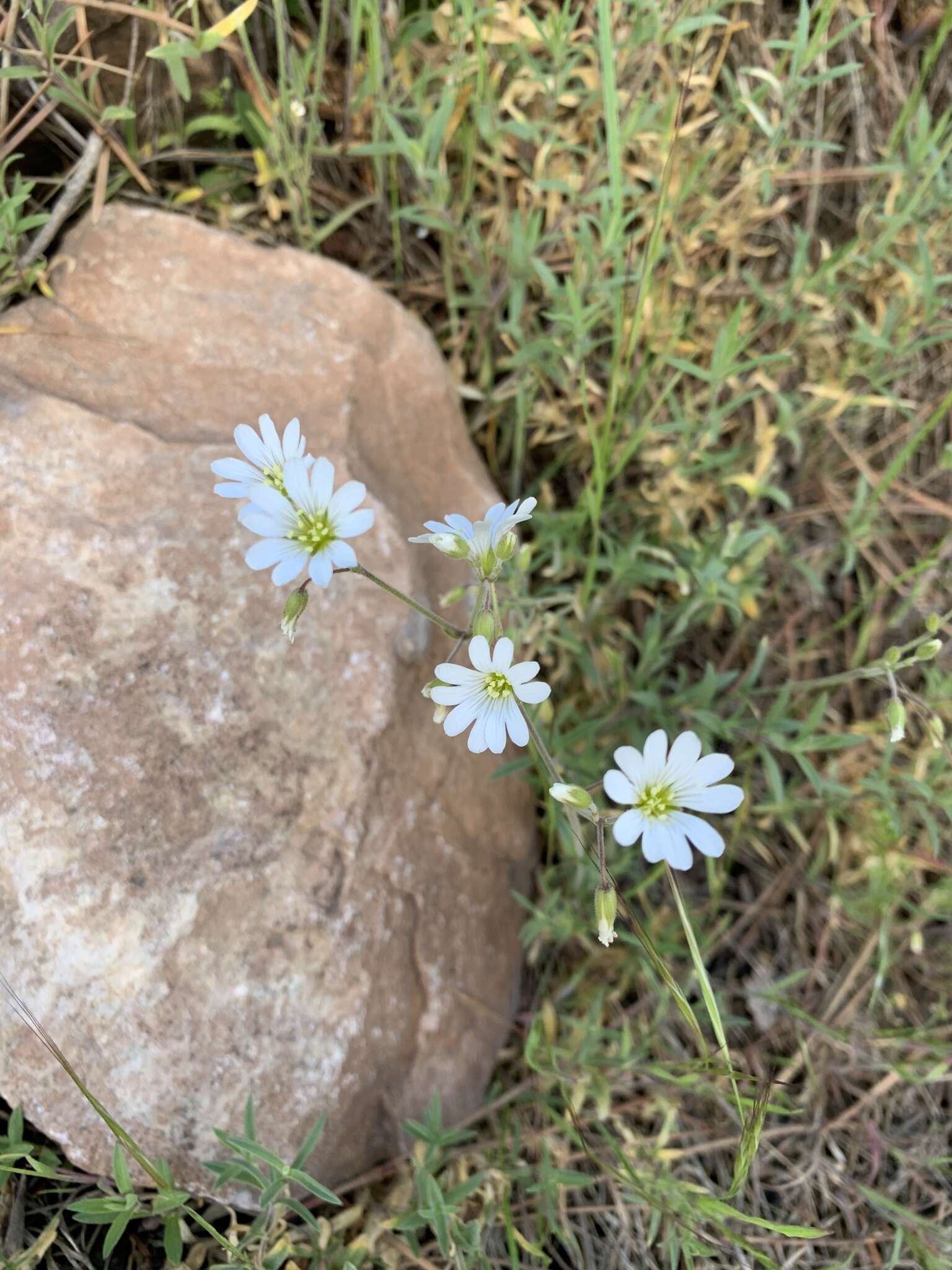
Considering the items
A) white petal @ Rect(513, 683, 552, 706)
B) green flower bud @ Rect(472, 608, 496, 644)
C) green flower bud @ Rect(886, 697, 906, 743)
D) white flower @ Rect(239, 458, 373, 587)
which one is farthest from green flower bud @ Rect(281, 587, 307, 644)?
green flower bud @ Rect(886, 697, 906, 743)

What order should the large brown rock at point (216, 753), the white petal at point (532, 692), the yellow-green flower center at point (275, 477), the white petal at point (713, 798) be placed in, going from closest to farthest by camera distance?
the white petal at point (532, 692)
the white petal at point (713, 798)
the yellow-green flower center at point (275, 477)
the large brown rock at point (216, 753)

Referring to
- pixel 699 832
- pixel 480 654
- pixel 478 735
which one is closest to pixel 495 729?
pixel 478 735

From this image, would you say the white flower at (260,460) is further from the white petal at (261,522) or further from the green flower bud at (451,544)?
the green flower bud at (451,544)

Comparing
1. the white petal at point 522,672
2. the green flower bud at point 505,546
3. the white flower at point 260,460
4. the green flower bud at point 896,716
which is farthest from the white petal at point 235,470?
the green flower bud at point 896,716

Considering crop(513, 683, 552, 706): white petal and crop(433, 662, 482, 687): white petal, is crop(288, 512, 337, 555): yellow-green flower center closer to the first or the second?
crop(433, 662, 482, 687): white petal

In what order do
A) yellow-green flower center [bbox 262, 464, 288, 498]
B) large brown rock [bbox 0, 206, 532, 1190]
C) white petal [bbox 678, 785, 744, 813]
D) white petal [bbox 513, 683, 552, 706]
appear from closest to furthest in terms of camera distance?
white petal [bbox 513, 683, 552, 706] < white petal [bbox 678, 785, 744, 813] < yellow-green flower center [bbox 262, 464, 288, 498] < large brown rock [bbox 0, 206, 532, 1190]

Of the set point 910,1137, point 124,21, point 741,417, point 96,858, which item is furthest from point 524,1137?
point 124,21

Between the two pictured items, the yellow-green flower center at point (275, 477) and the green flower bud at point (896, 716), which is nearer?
the yellow-green flower center at point (275, 477)

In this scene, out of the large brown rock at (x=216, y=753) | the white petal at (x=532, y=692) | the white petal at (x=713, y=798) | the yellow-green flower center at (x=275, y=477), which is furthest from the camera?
the large brown rock at (x=216, y=753)
